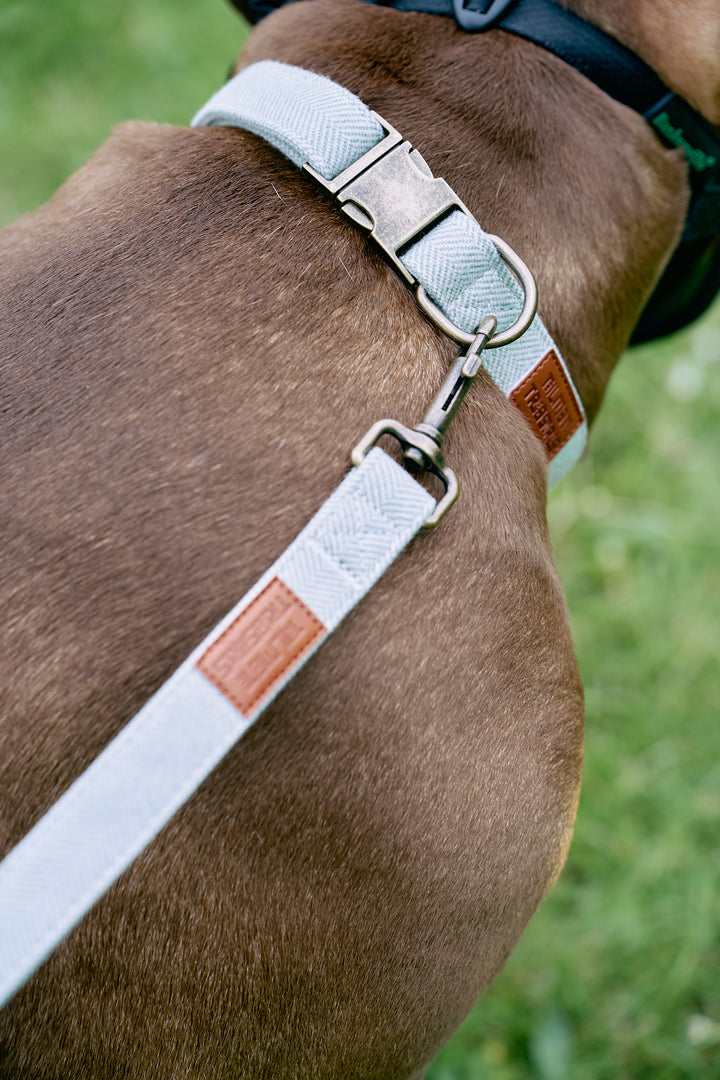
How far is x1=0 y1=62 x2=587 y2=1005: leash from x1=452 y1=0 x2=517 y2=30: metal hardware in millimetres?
379

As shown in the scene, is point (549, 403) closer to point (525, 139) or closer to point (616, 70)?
point (525, 139)

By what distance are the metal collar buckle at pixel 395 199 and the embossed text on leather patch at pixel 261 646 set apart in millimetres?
480

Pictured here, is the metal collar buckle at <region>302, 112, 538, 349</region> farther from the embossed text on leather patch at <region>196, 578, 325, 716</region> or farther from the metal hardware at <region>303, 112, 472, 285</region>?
the embossed text on leather patch at <region>196, 578, 325, 716</region>

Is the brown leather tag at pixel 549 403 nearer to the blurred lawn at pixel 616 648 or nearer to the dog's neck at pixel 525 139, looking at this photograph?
the dog's neck at pixel 525 139

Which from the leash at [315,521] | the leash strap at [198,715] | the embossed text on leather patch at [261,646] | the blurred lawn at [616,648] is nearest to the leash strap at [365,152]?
the leash at [315,521]

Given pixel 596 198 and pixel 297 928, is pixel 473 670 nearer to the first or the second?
pixel 297 928

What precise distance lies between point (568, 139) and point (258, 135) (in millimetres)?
535

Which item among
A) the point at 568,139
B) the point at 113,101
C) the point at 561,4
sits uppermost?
the point at 113,101

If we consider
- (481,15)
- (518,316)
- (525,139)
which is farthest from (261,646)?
(481,15)

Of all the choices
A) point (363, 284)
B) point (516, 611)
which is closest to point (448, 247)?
point (363, 284)

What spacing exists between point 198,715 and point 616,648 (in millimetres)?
2131

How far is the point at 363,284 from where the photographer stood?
132cm

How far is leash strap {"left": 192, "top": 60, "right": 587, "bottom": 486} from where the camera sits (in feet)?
4.22

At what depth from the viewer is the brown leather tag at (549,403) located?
1438mm
